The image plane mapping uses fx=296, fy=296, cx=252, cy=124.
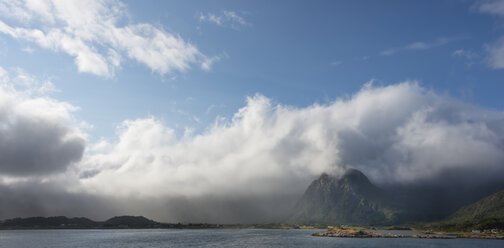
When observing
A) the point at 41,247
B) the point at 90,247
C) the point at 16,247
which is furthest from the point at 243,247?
the point at 16,247

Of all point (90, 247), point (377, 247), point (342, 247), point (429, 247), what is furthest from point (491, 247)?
point (90, 247)

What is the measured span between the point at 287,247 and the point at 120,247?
99.8 metres

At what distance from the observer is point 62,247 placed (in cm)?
17738

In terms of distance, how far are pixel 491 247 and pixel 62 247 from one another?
250770 mm

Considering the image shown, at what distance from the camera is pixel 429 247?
176 m

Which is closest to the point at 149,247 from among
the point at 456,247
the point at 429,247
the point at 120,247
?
the point at 120,247

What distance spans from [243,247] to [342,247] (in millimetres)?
Answer: 57473

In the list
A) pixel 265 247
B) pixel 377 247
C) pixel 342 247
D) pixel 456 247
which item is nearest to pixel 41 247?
pixel 265 247

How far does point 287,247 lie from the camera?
171000 millimetres

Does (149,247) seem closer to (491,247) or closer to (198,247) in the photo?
(198,247)

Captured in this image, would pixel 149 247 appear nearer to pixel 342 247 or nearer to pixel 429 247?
pixel 342 247

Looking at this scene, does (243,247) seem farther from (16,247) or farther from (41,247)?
(16,247)

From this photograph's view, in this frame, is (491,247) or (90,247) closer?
(491,247)

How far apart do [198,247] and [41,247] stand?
9507cm
